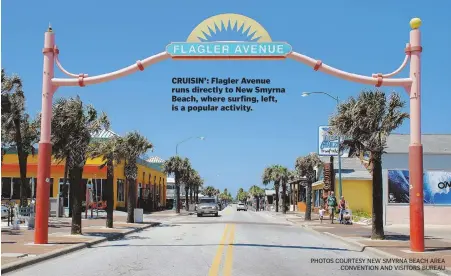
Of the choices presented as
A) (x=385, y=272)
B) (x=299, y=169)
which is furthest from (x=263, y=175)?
(x=385, y=272)

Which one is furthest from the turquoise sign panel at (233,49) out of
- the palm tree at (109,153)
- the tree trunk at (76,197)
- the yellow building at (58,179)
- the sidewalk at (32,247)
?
the yellow building at (58,179)

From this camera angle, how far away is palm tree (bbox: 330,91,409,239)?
2105 centimetres

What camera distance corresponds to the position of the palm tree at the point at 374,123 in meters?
21.0

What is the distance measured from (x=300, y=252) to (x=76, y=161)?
9.33 m

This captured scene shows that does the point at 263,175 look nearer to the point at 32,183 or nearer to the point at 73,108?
the point at 32,183

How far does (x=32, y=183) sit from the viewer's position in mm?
51844

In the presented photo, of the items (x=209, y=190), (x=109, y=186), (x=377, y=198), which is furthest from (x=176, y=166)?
(x=209, y=190)

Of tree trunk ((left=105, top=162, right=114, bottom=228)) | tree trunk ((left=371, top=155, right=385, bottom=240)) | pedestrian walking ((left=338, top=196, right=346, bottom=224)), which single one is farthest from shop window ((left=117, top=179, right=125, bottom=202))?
tree trunk ((left=371, top=155, right=385, bottom=240))

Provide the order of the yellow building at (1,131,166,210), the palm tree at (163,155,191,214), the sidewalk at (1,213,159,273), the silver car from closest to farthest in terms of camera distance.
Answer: the sidewalk at (1,213,159,273), the yellow building at (1,131,166,210), the silver car, the palm tree at (163,155,191,214)

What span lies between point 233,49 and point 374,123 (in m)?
6.71

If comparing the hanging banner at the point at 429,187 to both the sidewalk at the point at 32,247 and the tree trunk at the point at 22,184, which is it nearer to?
the sidewalk at the point at 32,247

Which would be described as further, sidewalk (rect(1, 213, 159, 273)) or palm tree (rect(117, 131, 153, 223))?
palm tree (rect(117, 131, 153, 223))

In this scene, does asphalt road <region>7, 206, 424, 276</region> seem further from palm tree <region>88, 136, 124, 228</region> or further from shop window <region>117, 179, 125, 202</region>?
shop window <region>117, 179, 125, 202</region>

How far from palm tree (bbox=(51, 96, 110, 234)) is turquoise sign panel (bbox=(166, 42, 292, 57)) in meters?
6.11
